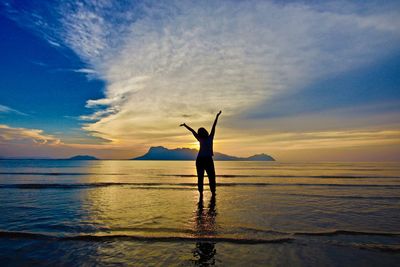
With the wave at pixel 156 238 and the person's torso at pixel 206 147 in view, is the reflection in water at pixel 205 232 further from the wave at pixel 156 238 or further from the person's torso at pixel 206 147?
the person's torso at pixel 206 147

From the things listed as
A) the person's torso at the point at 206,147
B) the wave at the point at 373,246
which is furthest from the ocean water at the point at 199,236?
the person's torso at the point at 206,147

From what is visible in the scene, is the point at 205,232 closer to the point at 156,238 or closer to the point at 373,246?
the point at 156,238

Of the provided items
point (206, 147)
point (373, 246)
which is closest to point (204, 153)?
point (206, 147)

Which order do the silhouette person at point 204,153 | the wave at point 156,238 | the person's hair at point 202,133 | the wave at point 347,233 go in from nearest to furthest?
the wave at point 156,238
the wave at point 347,233
the silhouette person at point 204,153
the person's hair at point 202,133

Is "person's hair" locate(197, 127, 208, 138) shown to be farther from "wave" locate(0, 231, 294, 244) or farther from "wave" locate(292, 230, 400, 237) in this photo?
"wave" locate(292, 230, 400, 237)

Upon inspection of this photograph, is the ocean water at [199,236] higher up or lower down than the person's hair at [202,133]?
lower down

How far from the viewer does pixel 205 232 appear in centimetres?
580

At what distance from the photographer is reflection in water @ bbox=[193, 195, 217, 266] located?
4.27 metres

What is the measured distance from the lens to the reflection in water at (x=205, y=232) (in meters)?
4.27

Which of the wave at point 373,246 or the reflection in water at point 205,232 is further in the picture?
the wave at point 373,246

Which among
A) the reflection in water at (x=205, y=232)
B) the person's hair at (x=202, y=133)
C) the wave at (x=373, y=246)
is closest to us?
the reflection in water at (x=205, y=232)

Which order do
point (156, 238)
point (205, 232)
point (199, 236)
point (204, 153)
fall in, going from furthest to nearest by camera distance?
point (204, 153), point (205, 232), point (199, 236), point (156, 238)

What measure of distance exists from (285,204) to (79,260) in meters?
8.07

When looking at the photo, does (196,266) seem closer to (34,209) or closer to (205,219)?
(205,219)
